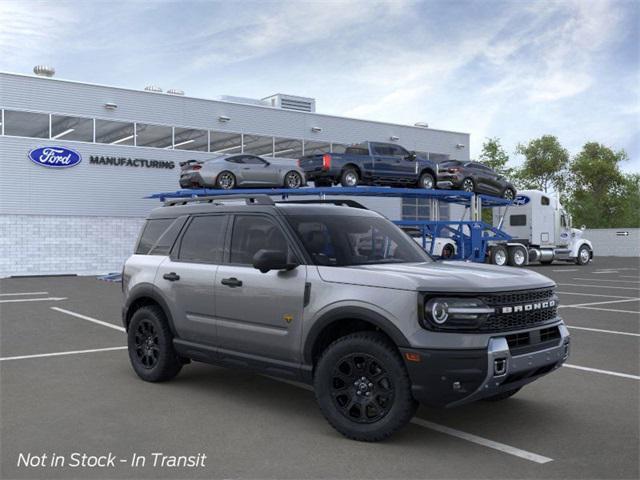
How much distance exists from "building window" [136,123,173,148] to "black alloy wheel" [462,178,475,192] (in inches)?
543

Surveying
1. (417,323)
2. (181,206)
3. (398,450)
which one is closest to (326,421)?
(398,450)

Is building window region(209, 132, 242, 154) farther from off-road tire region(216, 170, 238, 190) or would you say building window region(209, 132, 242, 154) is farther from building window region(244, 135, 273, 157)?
off-road tire region(216, 170, 238, 190)

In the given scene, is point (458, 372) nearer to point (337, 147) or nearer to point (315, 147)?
point (315, 147)

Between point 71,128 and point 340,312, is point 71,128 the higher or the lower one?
the higher one

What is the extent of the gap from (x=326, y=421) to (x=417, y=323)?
131cm

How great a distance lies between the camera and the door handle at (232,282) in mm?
5871

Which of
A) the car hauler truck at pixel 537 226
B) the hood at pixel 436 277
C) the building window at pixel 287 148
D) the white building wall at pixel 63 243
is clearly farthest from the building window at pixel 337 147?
the hood at pixel 436 277

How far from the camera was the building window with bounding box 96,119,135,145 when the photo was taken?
1143 inches

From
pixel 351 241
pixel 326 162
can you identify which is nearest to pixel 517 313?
pixel 351 241

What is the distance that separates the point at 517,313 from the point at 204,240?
3117 millimetres

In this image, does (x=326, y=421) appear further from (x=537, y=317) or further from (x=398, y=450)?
(x=537, y=317)

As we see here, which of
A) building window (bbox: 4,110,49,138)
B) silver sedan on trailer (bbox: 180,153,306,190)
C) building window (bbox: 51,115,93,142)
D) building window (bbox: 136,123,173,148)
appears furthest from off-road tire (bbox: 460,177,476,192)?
building window (bbox: 4,110,49,138)

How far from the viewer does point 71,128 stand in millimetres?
28203

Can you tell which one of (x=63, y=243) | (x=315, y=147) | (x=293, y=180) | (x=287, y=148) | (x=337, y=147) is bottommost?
(x=63, y=243)
